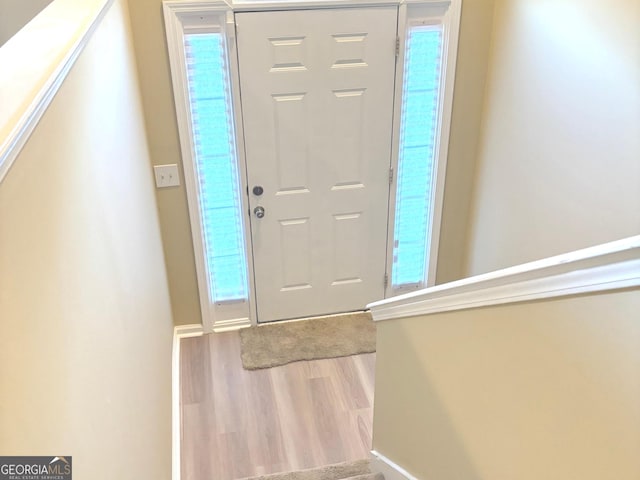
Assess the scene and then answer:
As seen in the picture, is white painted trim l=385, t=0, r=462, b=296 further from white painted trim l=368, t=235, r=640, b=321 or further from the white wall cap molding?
white painted trim l=368, t=235, r=640, b=321

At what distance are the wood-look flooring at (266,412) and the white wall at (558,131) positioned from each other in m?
1.29

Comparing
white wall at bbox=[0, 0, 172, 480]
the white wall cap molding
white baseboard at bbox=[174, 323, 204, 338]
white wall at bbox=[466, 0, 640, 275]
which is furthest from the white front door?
white wall at bbox=[0, 0, 172, 480]

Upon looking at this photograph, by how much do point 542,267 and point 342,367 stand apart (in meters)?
2.64

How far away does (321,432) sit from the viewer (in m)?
3.17

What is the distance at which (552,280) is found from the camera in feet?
3.65

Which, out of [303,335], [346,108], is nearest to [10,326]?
[346,108]

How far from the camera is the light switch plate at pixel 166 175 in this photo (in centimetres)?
339

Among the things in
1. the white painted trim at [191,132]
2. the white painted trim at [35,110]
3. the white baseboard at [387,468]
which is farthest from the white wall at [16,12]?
the white baseboard at [387,468]

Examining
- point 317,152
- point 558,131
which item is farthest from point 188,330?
point 558,131

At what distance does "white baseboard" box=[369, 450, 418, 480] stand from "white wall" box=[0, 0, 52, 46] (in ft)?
9.45

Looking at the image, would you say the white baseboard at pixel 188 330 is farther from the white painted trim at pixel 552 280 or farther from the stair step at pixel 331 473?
the white painted trim at pixel 552 280

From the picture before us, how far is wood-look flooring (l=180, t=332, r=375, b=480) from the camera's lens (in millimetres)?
3006

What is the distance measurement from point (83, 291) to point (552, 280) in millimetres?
981

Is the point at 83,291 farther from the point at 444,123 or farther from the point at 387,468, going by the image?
the point at 444,123
